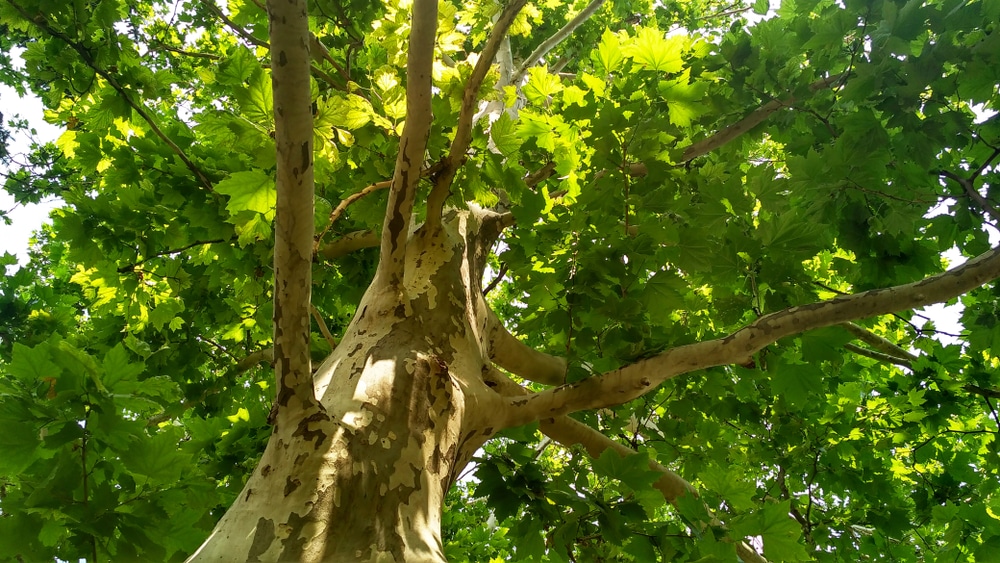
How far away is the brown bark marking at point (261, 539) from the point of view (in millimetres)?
1037

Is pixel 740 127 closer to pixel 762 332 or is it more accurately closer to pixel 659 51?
pixel 659 51

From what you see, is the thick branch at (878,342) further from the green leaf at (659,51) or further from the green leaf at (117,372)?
the green leaf at (117,372)

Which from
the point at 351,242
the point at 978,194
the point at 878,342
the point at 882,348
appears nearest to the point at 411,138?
the point at 351,242

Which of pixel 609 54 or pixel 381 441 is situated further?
pixel 609 54

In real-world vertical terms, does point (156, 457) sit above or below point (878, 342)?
below

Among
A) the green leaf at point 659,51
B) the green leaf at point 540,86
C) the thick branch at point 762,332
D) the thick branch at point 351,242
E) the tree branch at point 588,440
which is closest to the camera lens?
the thick branch at point 762,332

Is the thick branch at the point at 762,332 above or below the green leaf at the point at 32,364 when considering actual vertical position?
above

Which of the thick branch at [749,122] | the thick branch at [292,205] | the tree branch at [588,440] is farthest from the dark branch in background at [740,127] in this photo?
the thick branch at [292,205]

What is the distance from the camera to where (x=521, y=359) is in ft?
8.59

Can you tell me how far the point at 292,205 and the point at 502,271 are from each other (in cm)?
238

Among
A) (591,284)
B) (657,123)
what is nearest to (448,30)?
(657,123)

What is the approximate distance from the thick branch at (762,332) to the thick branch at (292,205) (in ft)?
2.78

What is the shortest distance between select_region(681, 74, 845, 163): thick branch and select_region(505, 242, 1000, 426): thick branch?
1.17m

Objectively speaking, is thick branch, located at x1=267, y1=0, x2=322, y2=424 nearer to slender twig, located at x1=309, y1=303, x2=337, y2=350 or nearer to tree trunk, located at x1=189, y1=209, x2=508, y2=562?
tree trunk, located at x1=189, y1=209, x2=508, y2=562
